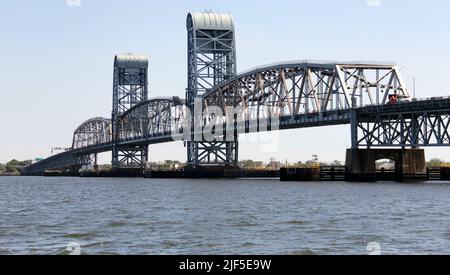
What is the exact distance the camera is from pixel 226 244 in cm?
3650

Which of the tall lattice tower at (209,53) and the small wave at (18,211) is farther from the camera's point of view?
the tall lattice tower at (209,53)

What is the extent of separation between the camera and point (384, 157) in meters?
123

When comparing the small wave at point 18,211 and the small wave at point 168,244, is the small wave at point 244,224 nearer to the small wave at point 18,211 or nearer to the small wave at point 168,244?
the small wave at point 168,244

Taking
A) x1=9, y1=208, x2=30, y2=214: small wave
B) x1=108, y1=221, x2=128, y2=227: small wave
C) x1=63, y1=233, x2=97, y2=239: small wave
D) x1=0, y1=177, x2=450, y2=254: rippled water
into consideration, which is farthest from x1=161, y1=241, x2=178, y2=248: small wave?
x1=9, y1=208, x2=30, y2=214: small wave

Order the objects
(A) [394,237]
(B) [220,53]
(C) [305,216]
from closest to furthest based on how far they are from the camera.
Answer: (A) [394,237] → (C) [305,216] → (B) [220,53]

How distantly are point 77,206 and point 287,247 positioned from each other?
34.1 meters

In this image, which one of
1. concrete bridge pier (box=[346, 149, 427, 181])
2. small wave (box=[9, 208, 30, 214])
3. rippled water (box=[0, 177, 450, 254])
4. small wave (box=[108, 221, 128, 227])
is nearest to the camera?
rippled water (box=[0, 177, 450, 254])

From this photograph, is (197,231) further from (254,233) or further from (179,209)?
(179,209)

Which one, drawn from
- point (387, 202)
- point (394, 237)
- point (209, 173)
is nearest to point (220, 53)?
point (209, 173)

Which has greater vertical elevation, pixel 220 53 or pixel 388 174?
pixel 220 53

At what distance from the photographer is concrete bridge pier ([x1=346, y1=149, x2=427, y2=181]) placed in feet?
397

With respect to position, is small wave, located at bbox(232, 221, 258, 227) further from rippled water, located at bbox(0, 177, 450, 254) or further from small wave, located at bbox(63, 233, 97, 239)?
small wave, located at bbox(63, 233, 97, 239)

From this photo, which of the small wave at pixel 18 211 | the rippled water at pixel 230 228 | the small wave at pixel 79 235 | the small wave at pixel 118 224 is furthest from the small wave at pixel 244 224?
the small wave at pixel 18 211

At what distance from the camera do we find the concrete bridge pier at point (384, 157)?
4759 inches
